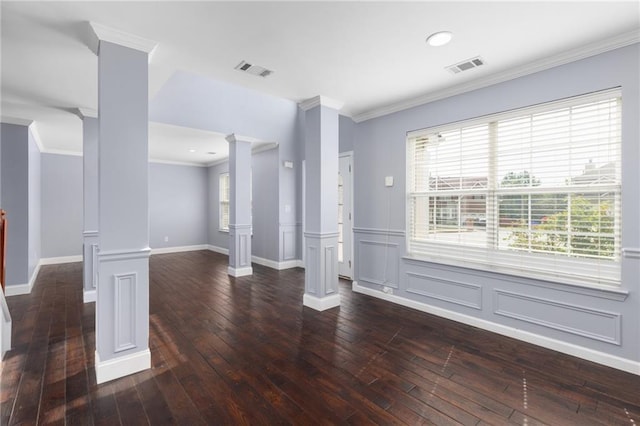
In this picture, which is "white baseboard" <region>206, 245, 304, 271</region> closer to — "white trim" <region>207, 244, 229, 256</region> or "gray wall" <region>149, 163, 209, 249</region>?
"white trim" <region>207, 244, 229, 256</region>

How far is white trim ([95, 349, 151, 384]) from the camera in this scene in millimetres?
2286

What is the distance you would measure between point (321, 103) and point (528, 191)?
2.37 meters

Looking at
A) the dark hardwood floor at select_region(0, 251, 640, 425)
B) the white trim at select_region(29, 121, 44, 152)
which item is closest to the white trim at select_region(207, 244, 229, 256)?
the white trim at select_region(29, 121, 44, 152)

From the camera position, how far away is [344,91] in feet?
11.9

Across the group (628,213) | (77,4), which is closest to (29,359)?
(77,4)

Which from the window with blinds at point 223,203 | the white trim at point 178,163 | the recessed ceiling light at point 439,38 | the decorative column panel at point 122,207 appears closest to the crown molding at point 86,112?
the decorative column panel at point 122,207

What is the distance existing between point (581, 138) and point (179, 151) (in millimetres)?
7052

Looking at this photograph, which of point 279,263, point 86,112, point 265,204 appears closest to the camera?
point 86,112

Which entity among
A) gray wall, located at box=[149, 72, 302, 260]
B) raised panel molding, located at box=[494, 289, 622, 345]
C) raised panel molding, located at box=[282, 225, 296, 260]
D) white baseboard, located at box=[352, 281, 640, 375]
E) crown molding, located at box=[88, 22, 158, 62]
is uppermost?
gray wall, located at box=[149, 72, 302, 260]

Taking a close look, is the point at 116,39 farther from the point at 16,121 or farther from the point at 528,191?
the point at 528,191

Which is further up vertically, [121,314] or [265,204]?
Result: [265,204]

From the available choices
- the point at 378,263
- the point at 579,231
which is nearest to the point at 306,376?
the point at 378,263

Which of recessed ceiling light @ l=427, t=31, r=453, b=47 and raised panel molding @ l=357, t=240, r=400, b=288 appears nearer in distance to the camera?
recessed ceiling light @ l=427, t=31, r=453, b=47

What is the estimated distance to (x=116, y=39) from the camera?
232cm
